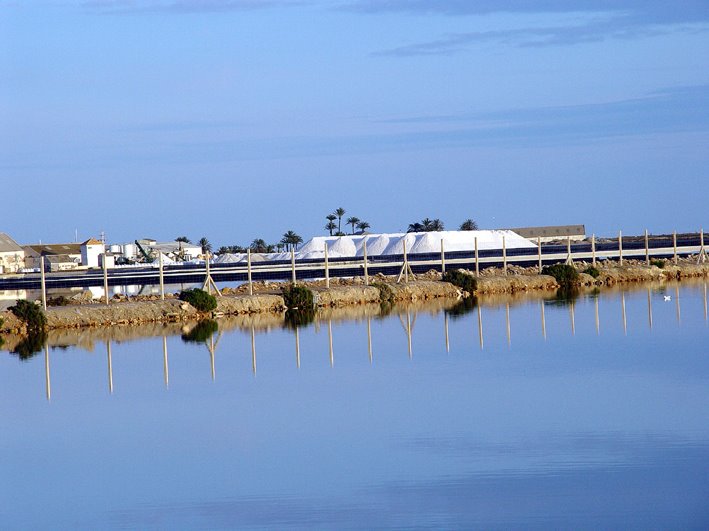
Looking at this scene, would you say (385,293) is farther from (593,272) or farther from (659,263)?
(659,263)

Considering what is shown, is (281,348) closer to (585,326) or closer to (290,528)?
(585,326)

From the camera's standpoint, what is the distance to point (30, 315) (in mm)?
21672

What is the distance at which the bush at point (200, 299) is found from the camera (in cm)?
2395

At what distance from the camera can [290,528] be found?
7.00 meters

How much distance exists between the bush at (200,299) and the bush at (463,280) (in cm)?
839

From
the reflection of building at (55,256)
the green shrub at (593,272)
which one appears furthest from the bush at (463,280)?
the reflection of building at (55,256)

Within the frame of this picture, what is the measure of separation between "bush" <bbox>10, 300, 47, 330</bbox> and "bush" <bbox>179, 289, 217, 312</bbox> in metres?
3.11

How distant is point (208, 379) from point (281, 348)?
336cm

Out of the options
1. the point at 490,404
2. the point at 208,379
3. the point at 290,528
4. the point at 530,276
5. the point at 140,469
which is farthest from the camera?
the point at 530,276

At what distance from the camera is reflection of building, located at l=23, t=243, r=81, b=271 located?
52.4 meters

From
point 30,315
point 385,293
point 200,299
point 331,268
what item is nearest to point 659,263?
point 331,268

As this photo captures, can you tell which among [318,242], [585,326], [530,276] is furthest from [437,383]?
[318,242]

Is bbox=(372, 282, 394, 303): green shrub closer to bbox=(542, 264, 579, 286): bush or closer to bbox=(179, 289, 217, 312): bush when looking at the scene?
bbox=(179, 289, 217, 312): bush

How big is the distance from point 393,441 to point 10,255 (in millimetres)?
46534
